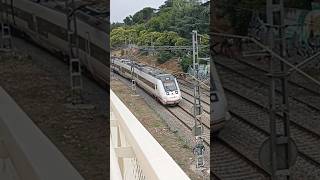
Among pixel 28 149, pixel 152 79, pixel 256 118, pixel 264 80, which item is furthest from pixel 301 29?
pixel 28 149

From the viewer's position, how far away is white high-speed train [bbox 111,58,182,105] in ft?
5.12

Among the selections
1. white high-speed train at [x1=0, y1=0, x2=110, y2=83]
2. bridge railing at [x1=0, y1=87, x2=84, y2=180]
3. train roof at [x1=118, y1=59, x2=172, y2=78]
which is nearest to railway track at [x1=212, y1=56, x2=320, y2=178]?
train roof at [x1=118, y1=59, x2=172, y2=78]

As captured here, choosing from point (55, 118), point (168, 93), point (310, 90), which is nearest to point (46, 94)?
point (55, 118)

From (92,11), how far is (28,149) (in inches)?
24.9

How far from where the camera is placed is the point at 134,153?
182cm

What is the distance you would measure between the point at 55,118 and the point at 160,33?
22.6 inches

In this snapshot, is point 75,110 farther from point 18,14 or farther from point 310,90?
point 310,90

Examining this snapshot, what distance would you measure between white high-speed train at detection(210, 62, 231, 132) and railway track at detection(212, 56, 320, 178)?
0.06 feet

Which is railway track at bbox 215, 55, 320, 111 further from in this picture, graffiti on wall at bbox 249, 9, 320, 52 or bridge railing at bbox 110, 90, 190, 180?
bridge railing at bbox 110, 90, 190, 180

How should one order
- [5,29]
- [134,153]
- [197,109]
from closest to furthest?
[197,109]
[134,153]
[5,29]

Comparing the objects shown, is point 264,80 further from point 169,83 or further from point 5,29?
point 5,29

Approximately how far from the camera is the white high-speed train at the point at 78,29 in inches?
67.2

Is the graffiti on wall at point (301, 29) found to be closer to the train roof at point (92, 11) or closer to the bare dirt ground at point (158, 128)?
the bare dirt ground at point (158, 128)

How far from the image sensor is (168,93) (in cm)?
162
